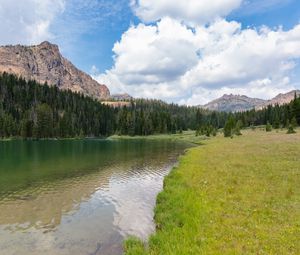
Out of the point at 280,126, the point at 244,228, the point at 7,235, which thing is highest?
the point at 280,126

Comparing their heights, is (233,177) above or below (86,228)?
above

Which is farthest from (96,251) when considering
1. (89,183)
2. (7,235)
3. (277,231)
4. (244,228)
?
(89,183)

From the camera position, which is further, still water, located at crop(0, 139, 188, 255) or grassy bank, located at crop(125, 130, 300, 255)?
still water, located at crop(0, 139, 188, 255)

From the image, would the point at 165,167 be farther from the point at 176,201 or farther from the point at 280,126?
the point at 280,126

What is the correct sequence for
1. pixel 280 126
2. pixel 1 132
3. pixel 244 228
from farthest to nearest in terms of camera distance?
pixel 1 132 < pixel 280 126 < pixel 244 228

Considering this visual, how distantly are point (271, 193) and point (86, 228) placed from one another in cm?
1460

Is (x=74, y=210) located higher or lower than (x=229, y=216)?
lower

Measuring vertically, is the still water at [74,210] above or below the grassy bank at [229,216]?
below

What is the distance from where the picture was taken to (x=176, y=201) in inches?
950

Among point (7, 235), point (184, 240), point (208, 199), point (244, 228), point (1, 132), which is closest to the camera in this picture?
point (184, 240)

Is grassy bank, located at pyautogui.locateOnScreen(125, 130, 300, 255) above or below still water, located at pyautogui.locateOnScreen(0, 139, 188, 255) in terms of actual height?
above

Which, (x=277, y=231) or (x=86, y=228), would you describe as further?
(x=86, y=228)

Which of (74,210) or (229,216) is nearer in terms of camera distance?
(229,216)

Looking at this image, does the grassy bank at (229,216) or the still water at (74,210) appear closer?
the grassy bank at (229,216)
